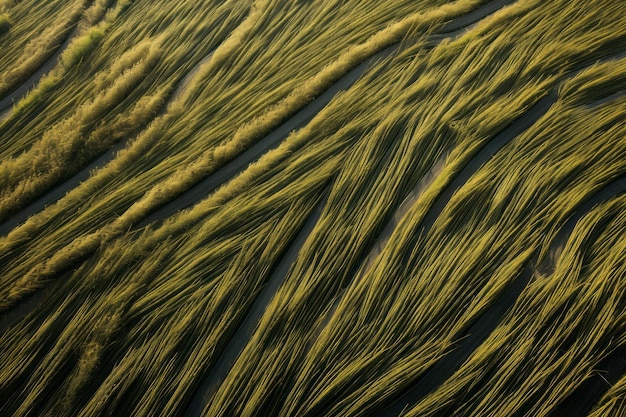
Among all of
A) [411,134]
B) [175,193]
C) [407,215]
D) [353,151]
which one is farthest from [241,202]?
[411,134]

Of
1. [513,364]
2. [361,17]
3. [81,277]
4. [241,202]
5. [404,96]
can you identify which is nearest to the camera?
[513,364]

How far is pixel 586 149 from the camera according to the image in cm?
255

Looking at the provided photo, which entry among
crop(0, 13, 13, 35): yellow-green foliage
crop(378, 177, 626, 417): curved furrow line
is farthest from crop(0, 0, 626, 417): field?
crop(0, 13, 13, 35): yellow-green foliage

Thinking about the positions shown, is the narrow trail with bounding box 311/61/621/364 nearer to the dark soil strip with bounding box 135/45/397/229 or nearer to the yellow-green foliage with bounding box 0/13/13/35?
the dark soil strip with bounding box 135/45/397/229

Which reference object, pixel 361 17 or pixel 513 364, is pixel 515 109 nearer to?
pixel 361 17

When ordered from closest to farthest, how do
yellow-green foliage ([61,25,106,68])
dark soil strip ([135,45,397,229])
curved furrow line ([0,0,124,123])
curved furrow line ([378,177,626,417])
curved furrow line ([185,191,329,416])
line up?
curved furrow line ([378,177,626,417])
curved furrow line ([185,191,329,416])
dark soil strip ([135,45,397,229])
curved furrow line ([0,0,124,123])
yellow-green foliage ([61,25,106,68])

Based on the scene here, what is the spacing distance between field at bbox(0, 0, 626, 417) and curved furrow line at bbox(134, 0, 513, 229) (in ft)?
0.06

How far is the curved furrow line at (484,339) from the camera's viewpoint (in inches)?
80.6

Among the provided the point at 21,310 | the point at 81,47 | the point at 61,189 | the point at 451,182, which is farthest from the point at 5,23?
the point at 451,182

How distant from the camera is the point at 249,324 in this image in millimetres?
2307

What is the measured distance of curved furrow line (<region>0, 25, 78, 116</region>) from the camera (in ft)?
10.4

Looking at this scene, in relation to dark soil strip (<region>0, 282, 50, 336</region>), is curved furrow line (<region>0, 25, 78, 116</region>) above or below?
above

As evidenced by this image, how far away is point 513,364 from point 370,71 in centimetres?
232

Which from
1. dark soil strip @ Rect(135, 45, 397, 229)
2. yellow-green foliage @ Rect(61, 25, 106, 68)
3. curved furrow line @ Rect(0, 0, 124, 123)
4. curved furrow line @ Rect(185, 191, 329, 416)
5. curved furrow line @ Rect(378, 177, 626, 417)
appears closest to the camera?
curved furrow line @ Rect(378, 177, 626, 417)
